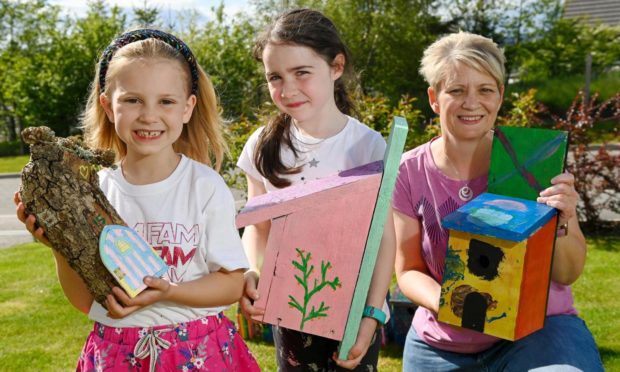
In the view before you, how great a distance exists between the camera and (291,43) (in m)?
2.34

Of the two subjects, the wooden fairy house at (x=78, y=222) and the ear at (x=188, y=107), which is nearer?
the wooden fairy house at (x=78, y=222)

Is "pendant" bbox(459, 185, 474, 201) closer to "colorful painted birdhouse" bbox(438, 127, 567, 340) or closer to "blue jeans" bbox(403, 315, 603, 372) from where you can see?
"colorful painted birdhouse" bbox(438, 127, 567, 340)

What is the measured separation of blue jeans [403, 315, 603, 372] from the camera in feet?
7.09

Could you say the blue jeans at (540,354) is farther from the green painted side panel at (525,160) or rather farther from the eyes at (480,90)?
the eyes at (480,90)

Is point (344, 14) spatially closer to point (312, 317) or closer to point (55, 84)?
point (55, 84)

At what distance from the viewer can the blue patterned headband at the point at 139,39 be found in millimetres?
2141

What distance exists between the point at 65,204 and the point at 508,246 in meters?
1.33

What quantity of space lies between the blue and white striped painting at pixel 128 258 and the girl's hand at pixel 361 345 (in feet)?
2.23

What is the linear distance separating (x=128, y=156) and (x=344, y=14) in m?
21.8

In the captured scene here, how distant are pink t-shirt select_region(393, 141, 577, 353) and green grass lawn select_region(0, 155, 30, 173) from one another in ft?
65.8

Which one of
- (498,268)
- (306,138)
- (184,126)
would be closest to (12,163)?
(184,126)

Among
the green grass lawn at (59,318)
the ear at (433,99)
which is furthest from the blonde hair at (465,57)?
the green grass lawn at (59,318)

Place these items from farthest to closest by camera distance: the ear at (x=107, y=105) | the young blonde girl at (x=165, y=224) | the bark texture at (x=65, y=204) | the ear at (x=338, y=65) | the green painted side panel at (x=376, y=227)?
the ear at (x=338, y=65), the ear at (x=107, y=105), the young blonde girl at (x=165, y=224), the green painted side panel at (x=376, y=227), the bark texture at (x=65, y=204)

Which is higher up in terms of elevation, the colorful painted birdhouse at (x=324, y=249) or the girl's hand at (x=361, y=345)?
the colorful painted birdhouse at (x=324, y=249)
